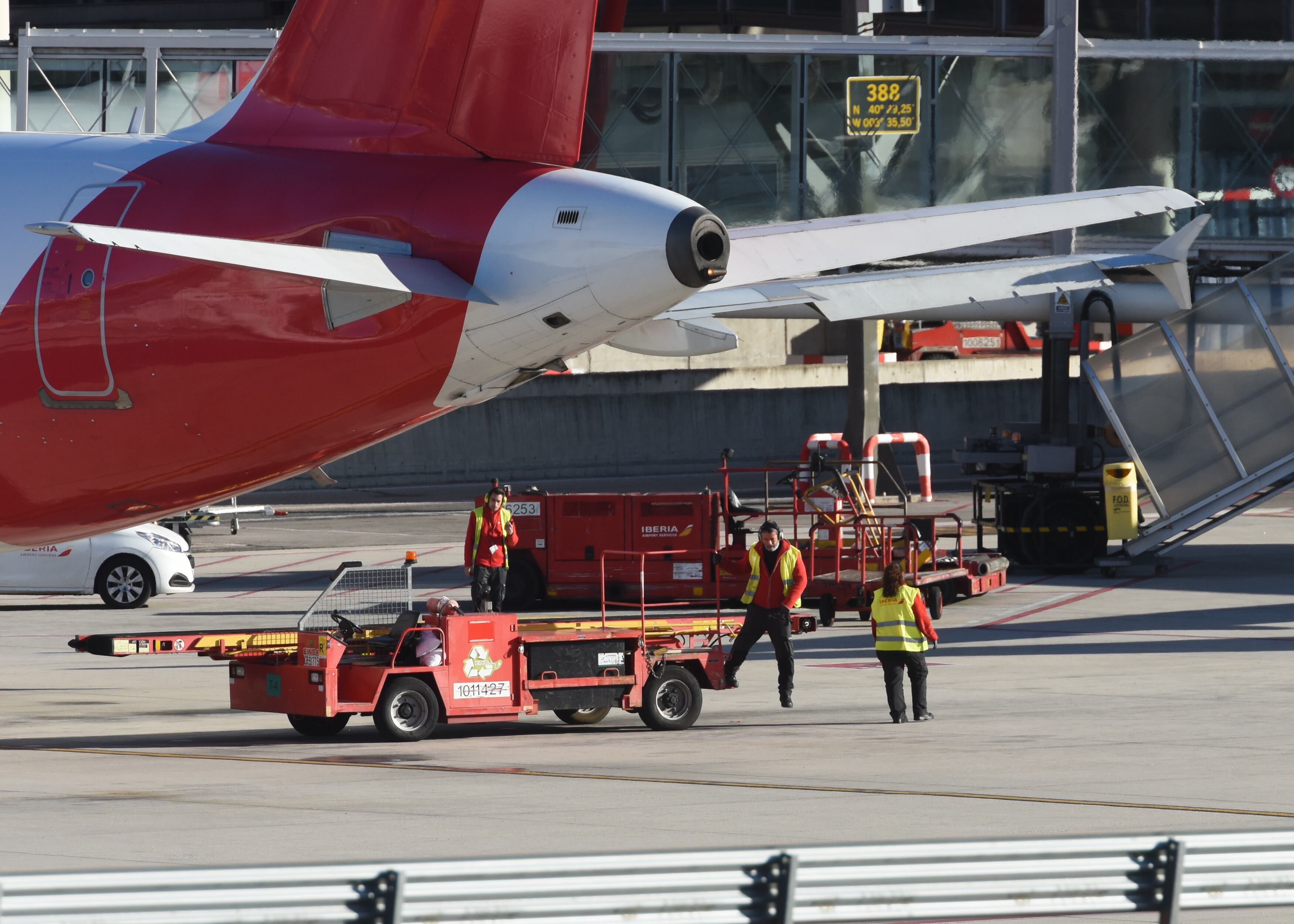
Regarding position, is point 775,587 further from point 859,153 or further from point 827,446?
point 859,153

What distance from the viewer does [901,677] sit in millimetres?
18203

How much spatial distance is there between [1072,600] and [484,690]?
1468cm

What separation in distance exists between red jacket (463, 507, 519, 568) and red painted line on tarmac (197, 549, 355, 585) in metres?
8.47

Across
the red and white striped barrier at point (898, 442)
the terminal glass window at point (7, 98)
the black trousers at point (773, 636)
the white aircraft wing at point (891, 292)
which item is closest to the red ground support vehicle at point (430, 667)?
the black trousers at point (773, 636)

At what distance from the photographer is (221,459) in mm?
13484

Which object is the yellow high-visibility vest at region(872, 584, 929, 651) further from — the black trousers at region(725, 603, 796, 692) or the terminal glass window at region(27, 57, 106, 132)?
the terminal glass window at region(27, 57, 106, 132)

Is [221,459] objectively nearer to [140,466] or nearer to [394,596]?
[140,466]

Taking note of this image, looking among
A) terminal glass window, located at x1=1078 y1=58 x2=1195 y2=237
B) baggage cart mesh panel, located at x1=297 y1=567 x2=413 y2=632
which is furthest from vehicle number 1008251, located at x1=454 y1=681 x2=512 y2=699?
terminal glass window, located at x1=1078 y1=58 x2=1195 y2=237

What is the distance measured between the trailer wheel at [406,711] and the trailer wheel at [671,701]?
2273 mm

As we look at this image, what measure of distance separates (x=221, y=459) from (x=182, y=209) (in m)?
1.91

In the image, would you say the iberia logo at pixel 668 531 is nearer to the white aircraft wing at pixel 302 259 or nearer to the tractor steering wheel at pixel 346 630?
the tractor steering wheel at pixel 346 630

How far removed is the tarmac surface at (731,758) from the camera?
12188mm

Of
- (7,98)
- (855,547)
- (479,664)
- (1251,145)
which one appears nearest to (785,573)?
(479,664)

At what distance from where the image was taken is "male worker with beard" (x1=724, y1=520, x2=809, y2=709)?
19.7 meters
